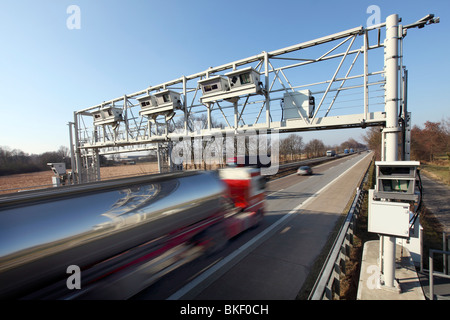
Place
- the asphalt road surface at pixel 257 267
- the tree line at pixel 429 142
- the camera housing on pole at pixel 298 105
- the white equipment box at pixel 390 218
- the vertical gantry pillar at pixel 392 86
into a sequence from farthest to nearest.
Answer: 1. the tree line at pixel 429 142
2. the camera housing on pole at pixel 298 105
3. the vertical gantry pillar at pixel 392 86
4. the asphalt road surface at pixel 257 267
5. the white equipment box at pixel 390 218

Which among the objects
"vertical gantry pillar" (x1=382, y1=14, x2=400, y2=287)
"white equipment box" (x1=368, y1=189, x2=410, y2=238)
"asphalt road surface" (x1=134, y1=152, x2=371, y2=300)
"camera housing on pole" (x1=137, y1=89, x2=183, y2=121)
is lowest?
"asphalt road surface" (x1=134, y1=152, x2=371, y2=300)

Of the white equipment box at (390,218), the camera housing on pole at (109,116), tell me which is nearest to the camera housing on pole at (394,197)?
the white equipment box at (390,218)

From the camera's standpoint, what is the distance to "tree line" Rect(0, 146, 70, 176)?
167 ft

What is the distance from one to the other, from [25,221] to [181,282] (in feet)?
10.8

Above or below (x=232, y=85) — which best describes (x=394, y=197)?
below

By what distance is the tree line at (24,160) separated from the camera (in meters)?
50.8

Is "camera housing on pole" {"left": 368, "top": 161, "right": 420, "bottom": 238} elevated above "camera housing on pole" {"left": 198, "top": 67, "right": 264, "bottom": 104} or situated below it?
below

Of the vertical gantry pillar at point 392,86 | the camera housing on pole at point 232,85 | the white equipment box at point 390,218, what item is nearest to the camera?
the white equipment box at point 390,218

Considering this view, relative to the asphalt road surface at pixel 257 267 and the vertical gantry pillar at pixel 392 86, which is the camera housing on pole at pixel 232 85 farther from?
the asphalt road surface at pixel 257 267

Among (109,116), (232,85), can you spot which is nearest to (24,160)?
(109,116)

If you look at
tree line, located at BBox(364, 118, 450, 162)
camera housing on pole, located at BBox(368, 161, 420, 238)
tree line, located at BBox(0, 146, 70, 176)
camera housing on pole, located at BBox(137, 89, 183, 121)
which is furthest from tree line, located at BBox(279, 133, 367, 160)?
tree line, located at BBox(0, 146, 70, 176)

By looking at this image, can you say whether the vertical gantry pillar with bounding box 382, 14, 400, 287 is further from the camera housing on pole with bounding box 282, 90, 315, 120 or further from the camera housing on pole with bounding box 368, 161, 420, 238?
the camera housing on pole with bounding box 282, 90, 315, 120

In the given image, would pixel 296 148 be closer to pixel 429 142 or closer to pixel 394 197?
pixel 429 142

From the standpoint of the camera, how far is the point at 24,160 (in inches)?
2210
